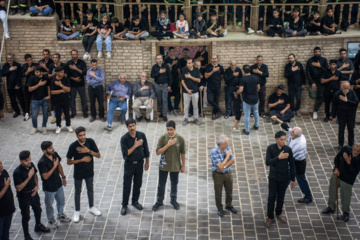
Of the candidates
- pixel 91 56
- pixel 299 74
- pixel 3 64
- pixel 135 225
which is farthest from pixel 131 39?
pixel 135 225

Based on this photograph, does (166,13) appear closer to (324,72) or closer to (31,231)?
(324,72)

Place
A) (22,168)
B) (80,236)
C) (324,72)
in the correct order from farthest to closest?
(324,72) < (80,236) < (22,168)

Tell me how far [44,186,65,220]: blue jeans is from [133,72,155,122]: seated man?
5.20 meters

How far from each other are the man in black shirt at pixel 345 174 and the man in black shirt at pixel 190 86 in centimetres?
521

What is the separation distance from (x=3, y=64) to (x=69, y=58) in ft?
6.16

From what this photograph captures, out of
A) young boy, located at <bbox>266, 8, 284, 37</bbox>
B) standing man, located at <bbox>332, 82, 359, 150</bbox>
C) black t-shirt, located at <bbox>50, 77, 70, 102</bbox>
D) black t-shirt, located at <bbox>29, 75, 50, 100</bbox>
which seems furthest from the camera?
young boy, located at <bbox>266, 8, 284, 37</bbox>

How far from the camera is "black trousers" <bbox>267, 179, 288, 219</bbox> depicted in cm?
902

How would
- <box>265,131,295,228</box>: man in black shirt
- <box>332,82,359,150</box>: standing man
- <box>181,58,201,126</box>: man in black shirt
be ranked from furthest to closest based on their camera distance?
<box>181,58,201,126</box>: man in black shirt
<box>332,82,359,150</box>: standing man
<box>265,131,295,228</box>: man in black shirt

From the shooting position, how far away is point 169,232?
916 cm

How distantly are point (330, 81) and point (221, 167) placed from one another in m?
6.21

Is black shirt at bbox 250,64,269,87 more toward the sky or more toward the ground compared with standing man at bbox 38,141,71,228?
more toward the sky

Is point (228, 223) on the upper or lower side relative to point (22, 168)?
lower

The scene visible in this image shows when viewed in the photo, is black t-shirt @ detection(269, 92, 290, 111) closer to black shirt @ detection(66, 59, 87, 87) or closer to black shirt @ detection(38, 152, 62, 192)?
black shirt @ detection(66, 59, 87, 87)

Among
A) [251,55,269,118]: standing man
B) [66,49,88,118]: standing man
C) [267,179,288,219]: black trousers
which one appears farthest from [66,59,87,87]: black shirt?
[267,179,288,219]: black trousers
